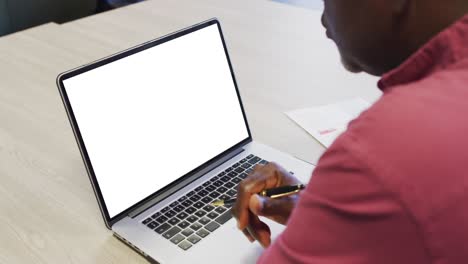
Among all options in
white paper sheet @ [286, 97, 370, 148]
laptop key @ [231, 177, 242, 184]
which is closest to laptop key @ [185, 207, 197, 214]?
laptop key @ [231, 177, 242, 184]

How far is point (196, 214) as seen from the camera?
915 mm

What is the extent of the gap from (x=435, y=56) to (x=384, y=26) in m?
0.07

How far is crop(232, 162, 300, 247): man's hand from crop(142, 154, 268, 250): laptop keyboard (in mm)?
84

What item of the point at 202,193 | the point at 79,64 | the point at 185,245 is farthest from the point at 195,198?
the point at 79,64

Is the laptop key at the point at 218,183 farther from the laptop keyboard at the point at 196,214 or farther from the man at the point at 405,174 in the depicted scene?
the man at the point at 405,174

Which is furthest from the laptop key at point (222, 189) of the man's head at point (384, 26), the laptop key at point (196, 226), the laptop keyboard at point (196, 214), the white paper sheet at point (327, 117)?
the man's head at point (384, 26)

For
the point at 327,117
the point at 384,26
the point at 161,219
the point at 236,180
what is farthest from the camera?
the point at 327,117

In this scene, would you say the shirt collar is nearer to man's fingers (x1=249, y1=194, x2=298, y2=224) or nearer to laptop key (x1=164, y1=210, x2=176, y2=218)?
A: man's fingers (x1=249, y1=194, x2=298, y2=224)

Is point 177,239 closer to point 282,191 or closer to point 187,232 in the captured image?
point 187,232

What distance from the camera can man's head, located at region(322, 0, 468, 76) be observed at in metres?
0.54

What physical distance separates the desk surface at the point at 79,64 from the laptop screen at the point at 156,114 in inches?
3.9

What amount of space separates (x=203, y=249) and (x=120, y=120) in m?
0.25

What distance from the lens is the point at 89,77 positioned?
0.87 m

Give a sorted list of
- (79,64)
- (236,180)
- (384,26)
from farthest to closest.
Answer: (79,64) < (236,180) < (384,26)
